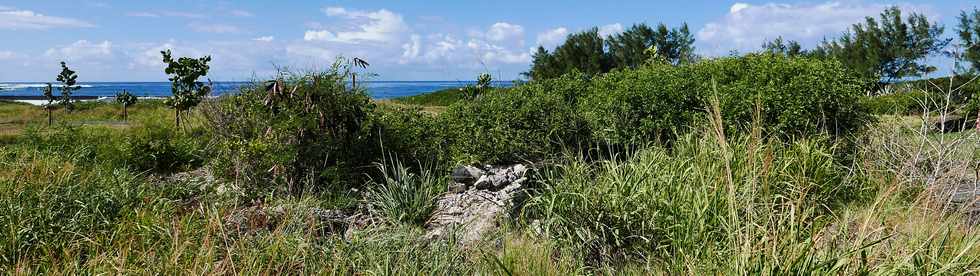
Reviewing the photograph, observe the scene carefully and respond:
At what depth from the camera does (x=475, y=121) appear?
745 cm

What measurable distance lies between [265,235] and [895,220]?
12.5ft

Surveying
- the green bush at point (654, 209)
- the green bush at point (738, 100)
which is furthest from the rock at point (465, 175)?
the green bush at point (738, 100)

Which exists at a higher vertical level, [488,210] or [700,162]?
[700,162]

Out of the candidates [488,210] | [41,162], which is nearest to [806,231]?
[488,210]

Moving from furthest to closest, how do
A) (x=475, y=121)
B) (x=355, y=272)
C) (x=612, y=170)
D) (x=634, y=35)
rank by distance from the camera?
(x=634, y=35) < (x=475, y=121) < (x=612, y=170) < (x=355, y=272)

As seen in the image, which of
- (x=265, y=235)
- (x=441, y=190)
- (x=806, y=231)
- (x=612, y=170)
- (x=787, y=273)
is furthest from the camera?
(x=441, y=190)

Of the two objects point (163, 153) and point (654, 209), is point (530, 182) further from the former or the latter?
point (163, 153)

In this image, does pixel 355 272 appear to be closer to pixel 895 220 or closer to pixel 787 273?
pixel 787 273

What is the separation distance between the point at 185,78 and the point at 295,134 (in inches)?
128

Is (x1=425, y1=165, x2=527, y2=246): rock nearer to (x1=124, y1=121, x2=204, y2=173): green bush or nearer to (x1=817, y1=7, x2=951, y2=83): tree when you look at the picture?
(x1=124, y1=121, x2=204, y2=173): green bush

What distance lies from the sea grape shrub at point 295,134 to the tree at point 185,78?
236 centimetres

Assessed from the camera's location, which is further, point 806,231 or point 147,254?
point 147,254

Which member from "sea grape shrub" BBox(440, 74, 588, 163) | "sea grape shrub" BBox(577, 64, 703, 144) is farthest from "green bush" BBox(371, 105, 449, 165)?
"sea grape shrub" BBox(577, 64, 703, 144)

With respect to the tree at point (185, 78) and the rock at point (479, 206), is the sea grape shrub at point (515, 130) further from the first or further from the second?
the tree at point (185, 78)
